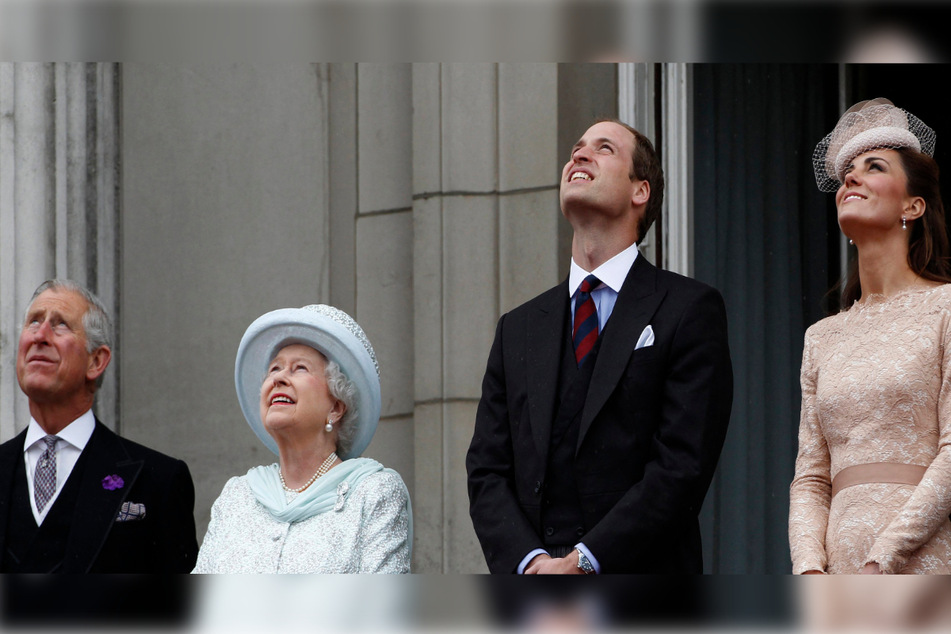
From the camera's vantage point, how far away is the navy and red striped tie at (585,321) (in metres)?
3.69

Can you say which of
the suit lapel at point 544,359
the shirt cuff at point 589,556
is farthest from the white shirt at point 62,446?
the shirt cuff at point 589,556

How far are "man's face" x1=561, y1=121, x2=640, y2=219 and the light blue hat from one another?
692 millimetres

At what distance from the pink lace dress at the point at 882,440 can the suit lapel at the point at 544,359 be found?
64cm

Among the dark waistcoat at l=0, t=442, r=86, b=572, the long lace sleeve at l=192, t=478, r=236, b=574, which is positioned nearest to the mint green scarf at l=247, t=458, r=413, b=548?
the long lace sleeve at l=192, t=478, r=236, b=574

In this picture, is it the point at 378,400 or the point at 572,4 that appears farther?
the point at 378,400

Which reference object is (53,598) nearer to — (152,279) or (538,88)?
(538,88)

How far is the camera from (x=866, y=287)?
366cm

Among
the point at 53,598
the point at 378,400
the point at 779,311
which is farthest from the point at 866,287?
the point at 53,598

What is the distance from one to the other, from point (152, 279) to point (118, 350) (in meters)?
0.34

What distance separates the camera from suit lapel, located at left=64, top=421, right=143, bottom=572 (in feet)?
13.2

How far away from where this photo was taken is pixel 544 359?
3.69m

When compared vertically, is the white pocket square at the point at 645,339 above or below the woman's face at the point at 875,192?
below

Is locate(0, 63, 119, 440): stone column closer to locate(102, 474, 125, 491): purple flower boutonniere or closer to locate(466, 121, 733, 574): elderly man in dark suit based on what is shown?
locate(102, 474, 125, 491): purple flower boutonniere

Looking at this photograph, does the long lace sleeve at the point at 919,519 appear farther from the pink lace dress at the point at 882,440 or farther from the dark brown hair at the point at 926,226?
the dark brown hair at the point at 926,226
